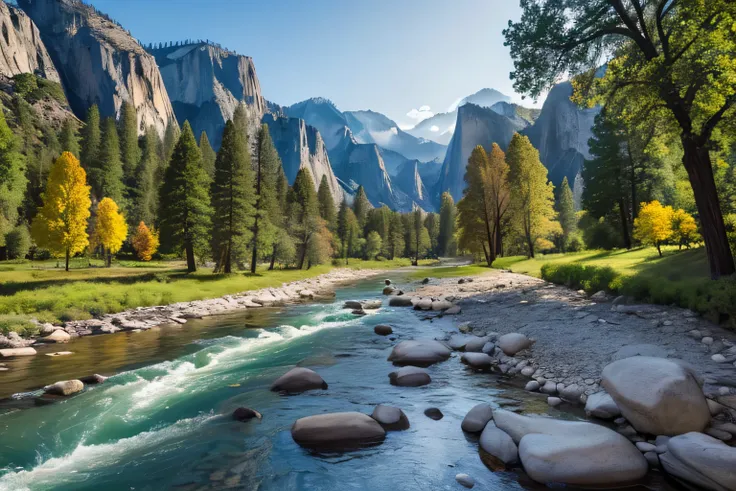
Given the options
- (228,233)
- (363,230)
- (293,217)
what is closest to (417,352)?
(228,233)

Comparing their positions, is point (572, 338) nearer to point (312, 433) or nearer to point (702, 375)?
point (702, 375)

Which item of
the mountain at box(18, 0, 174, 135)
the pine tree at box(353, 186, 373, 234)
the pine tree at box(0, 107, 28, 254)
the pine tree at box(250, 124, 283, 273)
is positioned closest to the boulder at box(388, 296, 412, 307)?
the pine tree at box(250, 124, 283, 273)

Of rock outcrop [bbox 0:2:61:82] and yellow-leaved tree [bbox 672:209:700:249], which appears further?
rock outcrop [bbox 0:2:61:82]

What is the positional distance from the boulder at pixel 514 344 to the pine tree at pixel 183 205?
31108 mm

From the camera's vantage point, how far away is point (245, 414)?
7586 mm

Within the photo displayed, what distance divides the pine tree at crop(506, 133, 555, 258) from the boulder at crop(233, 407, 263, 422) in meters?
39.3

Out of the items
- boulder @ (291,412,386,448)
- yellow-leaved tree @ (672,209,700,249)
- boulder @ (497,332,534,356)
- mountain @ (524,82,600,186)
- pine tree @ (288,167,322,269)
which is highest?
mountain @ (524,82,600,186)

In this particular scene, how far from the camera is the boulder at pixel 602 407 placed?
664cm

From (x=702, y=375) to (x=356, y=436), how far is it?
7008 millimetres

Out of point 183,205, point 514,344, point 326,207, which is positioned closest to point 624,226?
point 514,344

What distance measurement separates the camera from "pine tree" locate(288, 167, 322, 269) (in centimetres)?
5475

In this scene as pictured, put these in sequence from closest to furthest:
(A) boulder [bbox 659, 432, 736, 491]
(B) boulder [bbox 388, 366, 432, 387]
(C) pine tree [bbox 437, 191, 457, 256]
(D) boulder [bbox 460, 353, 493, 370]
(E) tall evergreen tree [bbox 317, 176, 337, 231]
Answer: (A) boulder [bbox 659, 432, 736, 491], (B) boulder [bbox 388, 366, 432, 387], (D) boulder [bbox 460, 353, 493, 370], (E) tall evergreen tree [bbox 317, 176, 337, 231], (C) pine tree [bbox 437, 191, 457, 256]

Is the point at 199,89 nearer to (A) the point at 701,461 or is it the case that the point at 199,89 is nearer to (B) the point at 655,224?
(B) the point at 655,224

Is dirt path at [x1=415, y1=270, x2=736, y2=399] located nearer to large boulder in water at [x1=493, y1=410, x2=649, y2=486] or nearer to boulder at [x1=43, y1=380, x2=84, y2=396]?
large boulder in water at [x1=493, y1=410, x2=649, y2=486]
